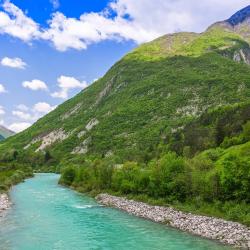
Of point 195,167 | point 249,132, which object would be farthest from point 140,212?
point 249,132

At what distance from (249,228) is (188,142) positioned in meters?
80.2

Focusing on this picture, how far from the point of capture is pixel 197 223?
4678 centimetres

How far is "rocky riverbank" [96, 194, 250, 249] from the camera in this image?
129ft

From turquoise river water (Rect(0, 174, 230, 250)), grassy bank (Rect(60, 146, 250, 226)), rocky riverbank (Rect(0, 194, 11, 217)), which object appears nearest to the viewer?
turquoise river water (Rect(0, 174, 230, 250))

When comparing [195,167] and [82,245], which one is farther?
[195,167]

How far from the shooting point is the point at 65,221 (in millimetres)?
53125

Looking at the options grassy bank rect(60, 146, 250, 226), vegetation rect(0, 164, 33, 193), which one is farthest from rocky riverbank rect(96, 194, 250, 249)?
vegetation rect(0, 164, 33, 193)

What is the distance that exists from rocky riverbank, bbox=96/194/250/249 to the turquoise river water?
136 cm

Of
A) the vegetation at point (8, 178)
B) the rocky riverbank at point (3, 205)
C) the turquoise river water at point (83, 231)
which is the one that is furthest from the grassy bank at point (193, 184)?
the vegetation at point (8, 178)

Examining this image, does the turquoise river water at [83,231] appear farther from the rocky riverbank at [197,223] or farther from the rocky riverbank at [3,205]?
the rocky riverbank at [197,223]

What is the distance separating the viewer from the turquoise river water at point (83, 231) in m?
39.3

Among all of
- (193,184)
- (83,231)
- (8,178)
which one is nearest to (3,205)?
(83,231)

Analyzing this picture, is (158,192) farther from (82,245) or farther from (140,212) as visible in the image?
(82,245)

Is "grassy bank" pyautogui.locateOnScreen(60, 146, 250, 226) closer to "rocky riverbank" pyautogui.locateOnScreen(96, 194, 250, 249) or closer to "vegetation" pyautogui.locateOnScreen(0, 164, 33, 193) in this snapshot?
"rocky riverbank" pyautogui.locateOnScreen(96, 194, 250, 249)
